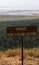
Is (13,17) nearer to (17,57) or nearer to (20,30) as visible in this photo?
(20,30)

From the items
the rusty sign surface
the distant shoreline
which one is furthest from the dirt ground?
the distant shoreline

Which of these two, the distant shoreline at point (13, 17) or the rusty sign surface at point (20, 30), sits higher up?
the distant shoreline at point (13, 17)

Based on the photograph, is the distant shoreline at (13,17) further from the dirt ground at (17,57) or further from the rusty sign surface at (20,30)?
the dirt ground at (17,57)

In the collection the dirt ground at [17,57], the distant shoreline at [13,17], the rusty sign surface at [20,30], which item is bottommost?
the dirt ground at [17,57]

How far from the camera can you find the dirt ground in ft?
3.23

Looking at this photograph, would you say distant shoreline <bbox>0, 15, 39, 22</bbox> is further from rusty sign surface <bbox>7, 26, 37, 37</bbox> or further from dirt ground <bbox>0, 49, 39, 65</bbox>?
dirt ground <bbox>0, 49, 39, 65</bbox>

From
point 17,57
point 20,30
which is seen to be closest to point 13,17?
point 20,30

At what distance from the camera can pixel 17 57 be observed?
38.9 inches

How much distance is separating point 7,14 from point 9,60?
1.16 feet

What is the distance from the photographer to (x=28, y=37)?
1.00m

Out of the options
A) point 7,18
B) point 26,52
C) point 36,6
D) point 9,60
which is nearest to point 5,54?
point 9,60

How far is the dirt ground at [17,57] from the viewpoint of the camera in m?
0.98

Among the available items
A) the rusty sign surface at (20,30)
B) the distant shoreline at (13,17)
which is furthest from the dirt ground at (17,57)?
the distant shoreline at (13,17)

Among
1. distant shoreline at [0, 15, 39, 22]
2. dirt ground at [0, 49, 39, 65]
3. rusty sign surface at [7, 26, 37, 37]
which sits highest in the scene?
distant shoreline at [0, 15, 39, 22]
